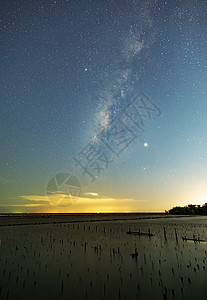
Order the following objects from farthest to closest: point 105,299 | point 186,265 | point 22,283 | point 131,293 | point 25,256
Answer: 1. point 25,256
2. point 186,265
3. point 22,283
4. point 131,293
5. point 105,299

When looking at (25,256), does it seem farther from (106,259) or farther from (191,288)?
(191,288)

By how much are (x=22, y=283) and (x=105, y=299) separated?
9.19 m

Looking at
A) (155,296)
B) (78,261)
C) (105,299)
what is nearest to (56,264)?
(78,261)

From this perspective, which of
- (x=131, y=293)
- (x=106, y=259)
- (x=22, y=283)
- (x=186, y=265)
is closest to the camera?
(x=131, y=293)

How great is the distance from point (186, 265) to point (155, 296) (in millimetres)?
12485

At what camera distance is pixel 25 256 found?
31234mm

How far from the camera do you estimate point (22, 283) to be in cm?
1964

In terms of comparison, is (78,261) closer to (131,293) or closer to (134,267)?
(134,267)

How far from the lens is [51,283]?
64.7 ft

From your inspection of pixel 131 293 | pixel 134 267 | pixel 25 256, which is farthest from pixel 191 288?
pixel 25 256

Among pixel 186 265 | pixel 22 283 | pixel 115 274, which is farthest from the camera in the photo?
pixel 186 265

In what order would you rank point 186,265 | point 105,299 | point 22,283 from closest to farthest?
point 105,299 → point 22,283 → point 186,265

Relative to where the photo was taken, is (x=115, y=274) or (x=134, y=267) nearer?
(x=115, y=274)

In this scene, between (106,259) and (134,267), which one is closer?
(134,267)
